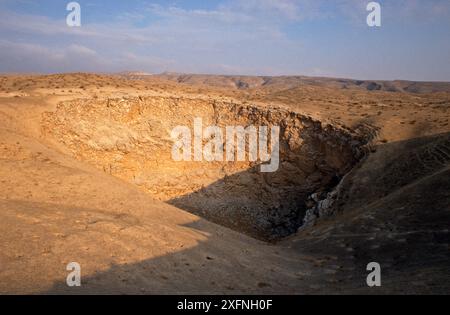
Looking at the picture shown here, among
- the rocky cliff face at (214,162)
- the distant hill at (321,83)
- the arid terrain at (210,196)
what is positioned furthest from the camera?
the distant hill at (321,83)

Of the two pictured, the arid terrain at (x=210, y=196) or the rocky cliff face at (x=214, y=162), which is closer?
the arid terrain at (x=210, y=196)

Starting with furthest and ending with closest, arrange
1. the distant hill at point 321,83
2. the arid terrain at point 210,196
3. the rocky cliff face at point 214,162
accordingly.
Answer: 1. the distant hill at point 321,83
2. the rocky cliff face at point 214,162
3. the arid terrain at point 210,196

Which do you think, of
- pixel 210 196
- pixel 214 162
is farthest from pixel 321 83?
pixel 210 196

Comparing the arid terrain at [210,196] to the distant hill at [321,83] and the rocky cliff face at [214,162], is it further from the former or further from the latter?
the distant hill at [321,83]

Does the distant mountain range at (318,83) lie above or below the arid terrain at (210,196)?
above

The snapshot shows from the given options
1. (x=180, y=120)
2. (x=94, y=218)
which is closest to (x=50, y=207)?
(x=94, y=218)

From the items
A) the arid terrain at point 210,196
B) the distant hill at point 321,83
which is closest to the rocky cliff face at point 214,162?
the arid terrain at point 210,196

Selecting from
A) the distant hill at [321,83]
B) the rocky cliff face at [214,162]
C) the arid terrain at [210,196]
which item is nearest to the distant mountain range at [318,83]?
the distant hill at [321,83]

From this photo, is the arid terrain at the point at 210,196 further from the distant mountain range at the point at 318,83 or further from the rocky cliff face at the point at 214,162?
the distant mountain range at the point at 318,83

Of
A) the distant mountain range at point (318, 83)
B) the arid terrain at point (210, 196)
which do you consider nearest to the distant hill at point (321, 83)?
the distant mountain range at point (318, 83)
